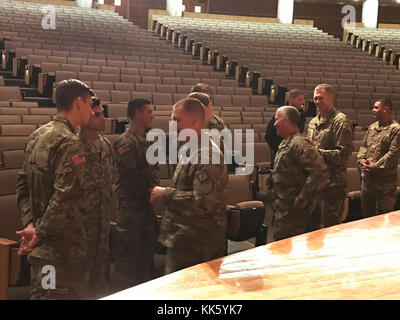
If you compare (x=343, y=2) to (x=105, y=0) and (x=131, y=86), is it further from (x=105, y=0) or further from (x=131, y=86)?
(x=131, y=86)

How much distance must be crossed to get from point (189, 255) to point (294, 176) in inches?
41.5

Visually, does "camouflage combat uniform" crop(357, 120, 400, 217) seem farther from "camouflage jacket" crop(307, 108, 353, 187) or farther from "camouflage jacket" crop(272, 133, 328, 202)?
"camouflage jacket" crop(272, 133, 328, 202)

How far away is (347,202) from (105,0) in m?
14.9

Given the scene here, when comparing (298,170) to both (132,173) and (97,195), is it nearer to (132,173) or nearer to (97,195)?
(132,173)

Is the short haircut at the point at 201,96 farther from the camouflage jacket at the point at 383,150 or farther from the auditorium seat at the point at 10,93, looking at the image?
the auditorium seat at the point at 10,93

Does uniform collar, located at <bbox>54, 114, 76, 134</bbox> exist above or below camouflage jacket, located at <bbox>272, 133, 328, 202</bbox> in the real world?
above

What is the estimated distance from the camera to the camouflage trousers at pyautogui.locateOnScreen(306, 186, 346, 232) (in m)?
3.66

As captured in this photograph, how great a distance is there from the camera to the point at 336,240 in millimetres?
1868

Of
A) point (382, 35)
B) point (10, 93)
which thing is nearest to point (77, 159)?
point (10, 93)

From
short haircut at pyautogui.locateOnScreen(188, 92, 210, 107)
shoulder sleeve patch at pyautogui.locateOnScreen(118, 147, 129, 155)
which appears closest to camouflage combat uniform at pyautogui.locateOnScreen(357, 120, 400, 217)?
short haircut at pyautogui.locateOnScreen(188, 92, 210, 107)

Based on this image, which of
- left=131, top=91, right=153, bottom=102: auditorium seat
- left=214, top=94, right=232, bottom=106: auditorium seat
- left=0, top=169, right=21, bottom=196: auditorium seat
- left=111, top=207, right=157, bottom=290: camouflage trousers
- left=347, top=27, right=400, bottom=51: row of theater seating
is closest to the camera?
left=0, top=169, right=21, bottom=196: auditorium seat

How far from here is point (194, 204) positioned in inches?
85.0

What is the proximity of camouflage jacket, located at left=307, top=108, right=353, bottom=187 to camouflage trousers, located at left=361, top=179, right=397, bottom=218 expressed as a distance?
427mm
